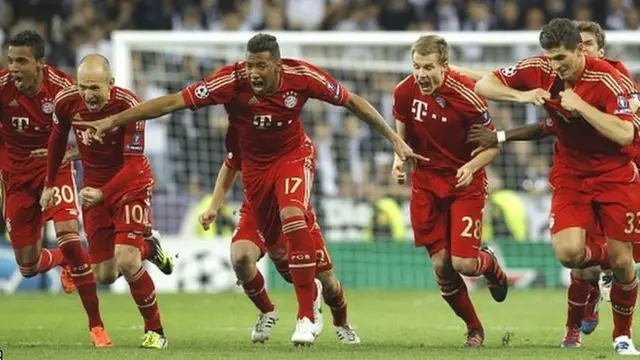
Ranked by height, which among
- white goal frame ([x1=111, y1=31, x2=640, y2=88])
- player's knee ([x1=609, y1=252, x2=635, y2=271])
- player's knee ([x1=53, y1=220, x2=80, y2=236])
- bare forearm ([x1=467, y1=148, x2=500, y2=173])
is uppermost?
white goal frame ([x1=111, y1=31, x2=640, y2=88])

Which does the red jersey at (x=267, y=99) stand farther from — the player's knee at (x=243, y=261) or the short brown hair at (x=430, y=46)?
the player's knee at (x=243, y=261)

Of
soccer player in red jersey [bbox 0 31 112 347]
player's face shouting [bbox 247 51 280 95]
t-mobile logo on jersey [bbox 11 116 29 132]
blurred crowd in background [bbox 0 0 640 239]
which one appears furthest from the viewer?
blurred crowd in background [bbox 0 0 640 239]

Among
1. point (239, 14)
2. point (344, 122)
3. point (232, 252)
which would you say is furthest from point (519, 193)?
point (232, 252)

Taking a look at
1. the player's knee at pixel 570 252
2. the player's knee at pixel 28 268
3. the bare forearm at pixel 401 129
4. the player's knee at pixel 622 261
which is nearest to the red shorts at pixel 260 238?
the bare forearm at pixel 401 129

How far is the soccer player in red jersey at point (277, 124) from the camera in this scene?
1273cm

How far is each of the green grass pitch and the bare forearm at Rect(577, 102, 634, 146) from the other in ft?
5.27

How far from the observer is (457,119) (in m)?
13.4

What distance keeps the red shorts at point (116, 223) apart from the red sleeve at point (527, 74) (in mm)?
3079

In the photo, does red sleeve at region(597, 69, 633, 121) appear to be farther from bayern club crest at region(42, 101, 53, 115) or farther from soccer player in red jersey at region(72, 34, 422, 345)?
bayern club crest at region(42, 101, 53, 115)

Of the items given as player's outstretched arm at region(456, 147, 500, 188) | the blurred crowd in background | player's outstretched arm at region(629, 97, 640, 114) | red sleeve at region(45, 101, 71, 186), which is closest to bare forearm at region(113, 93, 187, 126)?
red sleeve at region(45, 101, 71, 186)

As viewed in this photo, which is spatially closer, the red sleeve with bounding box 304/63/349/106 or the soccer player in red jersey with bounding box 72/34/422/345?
the soccer player in red jersey with bounding box 72/34/422/345

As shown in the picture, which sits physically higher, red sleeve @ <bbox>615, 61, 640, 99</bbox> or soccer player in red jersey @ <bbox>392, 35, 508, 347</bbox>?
red sleeve @ <bbox>615, 61, 640, 99</bbox>

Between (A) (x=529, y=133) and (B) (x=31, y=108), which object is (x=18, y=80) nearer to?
(B) (x=31, y=108)

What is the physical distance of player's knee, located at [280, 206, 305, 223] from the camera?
1288 centimetres
